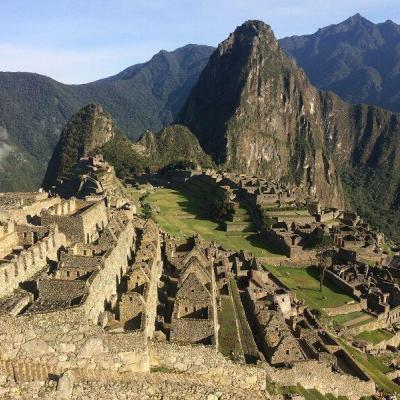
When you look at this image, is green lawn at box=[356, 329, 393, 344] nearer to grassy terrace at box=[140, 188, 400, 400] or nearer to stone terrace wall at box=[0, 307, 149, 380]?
grassy terrace at box=[140, 188, 400, 400]

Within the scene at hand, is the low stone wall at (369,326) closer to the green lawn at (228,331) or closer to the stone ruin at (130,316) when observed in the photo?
the stone ruin at (130,316)

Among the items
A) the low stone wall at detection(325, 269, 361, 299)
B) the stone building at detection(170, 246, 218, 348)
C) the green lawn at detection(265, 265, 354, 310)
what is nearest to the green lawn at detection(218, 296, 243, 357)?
the stone building at detection(170, 246, 218, 348)

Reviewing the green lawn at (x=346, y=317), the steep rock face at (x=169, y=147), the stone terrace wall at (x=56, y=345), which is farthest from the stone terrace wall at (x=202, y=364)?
the steep rock face at (x=169, y=147)

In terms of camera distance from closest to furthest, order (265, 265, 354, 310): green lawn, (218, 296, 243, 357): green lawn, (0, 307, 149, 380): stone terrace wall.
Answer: (0, 307, 149, 380): stone terrace wall
(218, 296, 243, 357): green lawn
(265, 265, 354, 310): green lawn

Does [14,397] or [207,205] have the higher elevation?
[14,397]

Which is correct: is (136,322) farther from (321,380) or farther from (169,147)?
(169,147)

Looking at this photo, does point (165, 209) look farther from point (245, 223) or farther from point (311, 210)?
point (311, 210)

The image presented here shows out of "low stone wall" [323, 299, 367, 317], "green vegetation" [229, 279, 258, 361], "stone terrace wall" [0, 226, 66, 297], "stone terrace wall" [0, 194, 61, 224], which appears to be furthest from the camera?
"low stone wall" [323, 299, 367, 317]

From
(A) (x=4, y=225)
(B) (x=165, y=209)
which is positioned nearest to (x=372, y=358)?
(A) (x=4, y=225)
